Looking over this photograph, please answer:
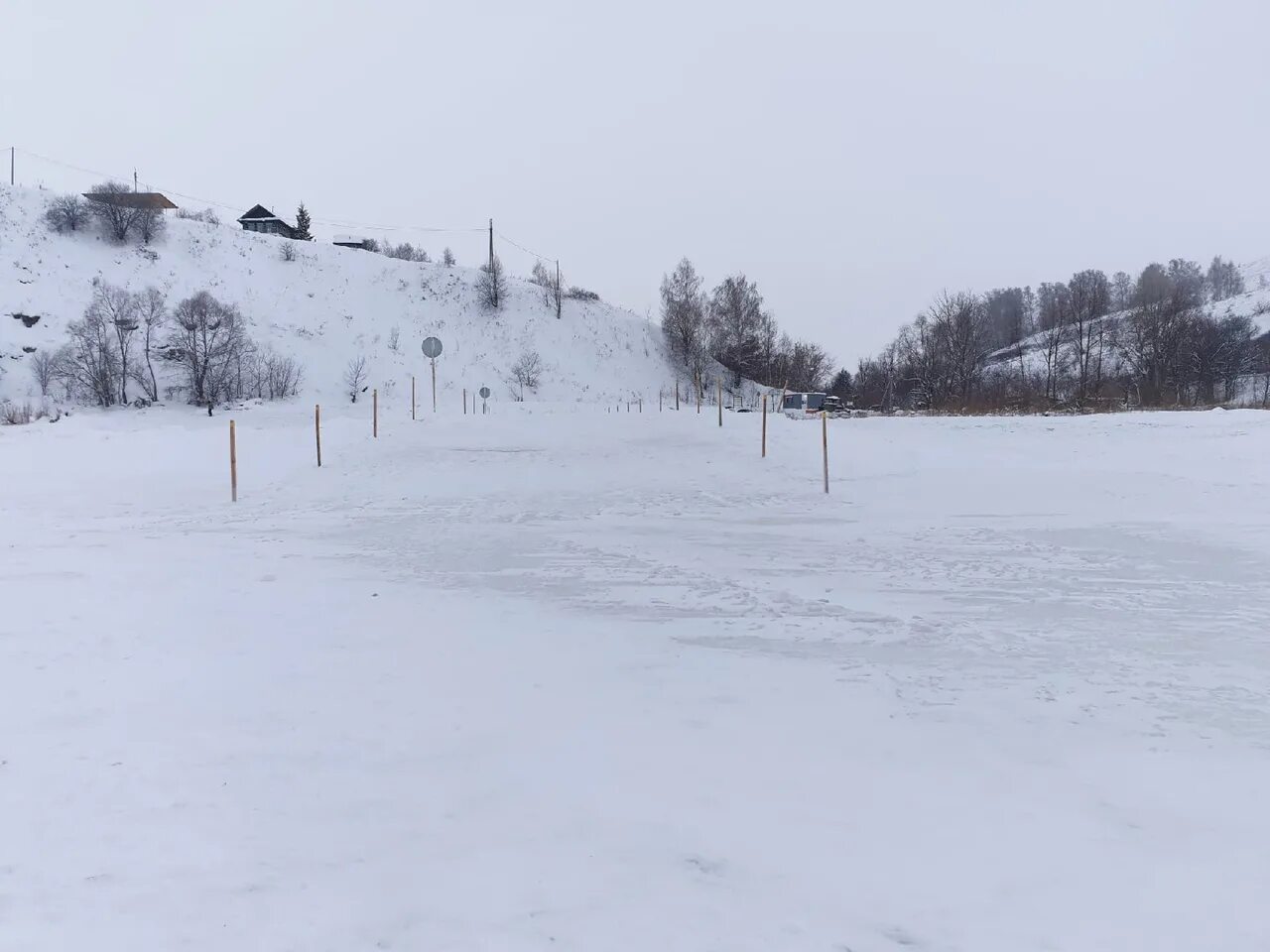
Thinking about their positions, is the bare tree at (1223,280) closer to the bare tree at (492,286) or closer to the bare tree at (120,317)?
the bare tree at (492,286)

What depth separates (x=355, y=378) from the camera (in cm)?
4772

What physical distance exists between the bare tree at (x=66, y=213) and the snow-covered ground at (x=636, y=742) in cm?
5399

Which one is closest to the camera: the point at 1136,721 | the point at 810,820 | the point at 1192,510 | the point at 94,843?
the point at 94,843

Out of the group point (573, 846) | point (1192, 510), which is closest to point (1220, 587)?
point (1192, 510)

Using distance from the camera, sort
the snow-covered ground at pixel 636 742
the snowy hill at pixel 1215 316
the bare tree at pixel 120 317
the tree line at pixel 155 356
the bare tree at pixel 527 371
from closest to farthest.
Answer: the snow-covered ground at pixel 636 742 < the tree line at pixel 155 356 < the bare tree at pixel 120 317 < the bare tree at pixel 527 371 < the snowy hill at pixel 1215 316

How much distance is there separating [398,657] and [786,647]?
3.17m

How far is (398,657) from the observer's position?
5.86m

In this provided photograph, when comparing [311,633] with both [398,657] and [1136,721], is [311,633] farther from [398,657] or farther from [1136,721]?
[1136,721]

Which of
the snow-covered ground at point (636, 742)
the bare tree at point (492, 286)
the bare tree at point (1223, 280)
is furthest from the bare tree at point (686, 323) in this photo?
the bare tree at point (1223, 280)

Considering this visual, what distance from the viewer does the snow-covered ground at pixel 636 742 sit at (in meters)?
2.94

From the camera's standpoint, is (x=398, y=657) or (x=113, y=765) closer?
(x=113, y=765)

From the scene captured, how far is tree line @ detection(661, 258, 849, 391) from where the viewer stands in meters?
66.8

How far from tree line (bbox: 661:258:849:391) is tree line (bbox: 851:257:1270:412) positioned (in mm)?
13240

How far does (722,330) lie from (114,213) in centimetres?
4826
